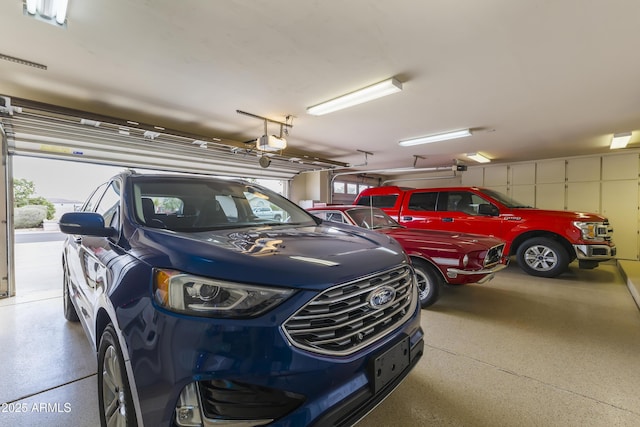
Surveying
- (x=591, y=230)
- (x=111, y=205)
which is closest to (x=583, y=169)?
(x=591, y=230)

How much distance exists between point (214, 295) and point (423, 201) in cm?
619

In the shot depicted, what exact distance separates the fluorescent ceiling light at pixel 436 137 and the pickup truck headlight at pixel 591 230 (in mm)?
2706

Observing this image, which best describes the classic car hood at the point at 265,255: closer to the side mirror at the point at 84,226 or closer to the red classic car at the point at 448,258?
the side mirror at the point at 84,226

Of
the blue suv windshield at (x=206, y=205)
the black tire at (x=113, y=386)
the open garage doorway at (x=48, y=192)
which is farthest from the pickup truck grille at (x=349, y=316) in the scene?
the open garage doorway at (x=48, y=192)

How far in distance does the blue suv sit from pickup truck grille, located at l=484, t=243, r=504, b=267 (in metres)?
2.27

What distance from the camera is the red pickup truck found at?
17.2ft

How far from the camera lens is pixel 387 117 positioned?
5016 mm

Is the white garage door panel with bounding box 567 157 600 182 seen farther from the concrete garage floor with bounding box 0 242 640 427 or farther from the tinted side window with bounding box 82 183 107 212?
the tinted side window with bounding box 82 183 107 212

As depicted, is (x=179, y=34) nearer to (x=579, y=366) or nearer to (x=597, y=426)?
(x=597, y=426)

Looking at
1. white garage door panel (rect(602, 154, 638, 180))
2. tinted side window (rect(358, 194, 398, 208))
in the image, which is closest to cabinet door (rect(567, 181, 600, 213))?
white garage door panel (rect(602, 154, 638, 180))

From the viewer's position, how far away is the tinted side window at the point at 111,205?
1833 millimetres

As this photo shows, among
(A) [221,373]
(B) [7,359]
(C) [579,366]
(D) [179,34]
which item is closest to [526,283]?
(C) [579,366]

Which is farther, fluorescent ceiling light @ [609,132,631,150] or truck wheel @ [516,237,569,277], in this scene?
fluorescent ceiling light @ [609,132,631,150]

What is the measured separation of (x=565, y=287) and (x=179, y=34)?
6825 millimetres
